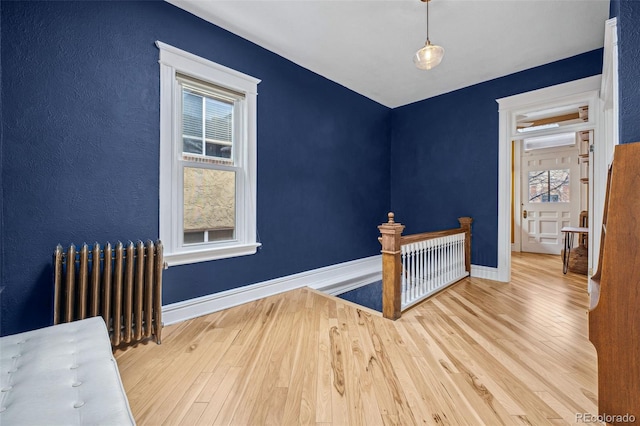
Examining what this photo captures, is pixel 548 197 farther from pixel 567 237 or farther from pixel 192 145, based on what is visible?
pixel 192 145

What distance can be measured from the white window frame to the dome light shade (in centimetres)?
167

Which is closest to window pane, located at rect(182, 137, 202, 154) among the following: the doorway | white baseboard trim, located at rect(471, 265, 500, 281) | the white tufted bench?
the white tufted bench

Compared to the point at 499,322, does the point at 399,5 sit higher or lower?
higher

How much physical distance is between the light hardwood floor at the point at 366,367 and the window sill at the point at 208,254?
1.75 ft

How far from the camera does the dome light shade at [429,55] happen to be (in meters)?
2.27

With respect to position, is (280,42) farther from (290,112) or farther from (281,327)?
(281,327)

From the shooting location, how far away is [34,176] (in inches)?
72.1

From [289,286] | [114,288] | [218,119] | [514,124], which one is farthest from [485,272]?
[114,288]

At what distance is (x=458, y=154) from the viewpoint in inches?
165

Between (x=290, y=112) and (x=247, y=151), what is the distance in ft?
2.70

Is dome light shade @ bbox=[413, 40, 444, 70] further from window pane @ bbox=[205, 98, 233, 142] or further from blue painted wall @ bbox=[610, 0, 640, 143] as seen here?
window pane @ bbox=[205, 98, 233, 142]

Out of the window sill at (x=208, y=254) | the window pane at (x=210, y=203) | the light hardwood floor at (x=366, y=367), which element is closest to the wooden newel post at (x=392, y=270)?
the light hardwood floor at (x=366, y=367)

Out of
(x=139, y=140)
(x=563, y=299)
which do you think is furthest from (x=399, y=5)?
(x=563, y=299)

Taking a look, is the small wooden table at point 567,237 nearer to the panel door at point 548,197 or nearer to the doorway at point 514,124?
the doorway at point 514,124
